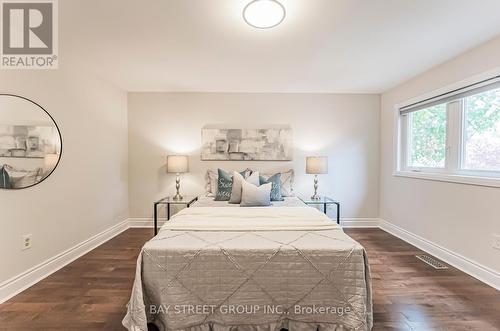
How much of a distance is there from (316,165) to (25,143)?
3.31m

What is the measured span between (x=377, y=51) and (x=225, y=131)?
2.30 m

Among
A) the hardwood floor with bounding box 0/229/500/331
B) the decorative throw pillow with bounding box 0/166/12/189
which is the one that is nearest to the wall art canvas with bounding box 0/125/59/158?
the decorative throw pillow with bounding box 0/166/12/189

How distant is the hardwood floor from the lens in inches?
67.1

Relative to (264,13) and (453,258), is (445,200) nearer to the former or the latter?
(453,258)

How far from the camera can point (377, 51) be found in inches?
94.8

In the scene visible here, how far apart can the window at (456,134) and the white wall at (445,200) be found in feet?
0.50

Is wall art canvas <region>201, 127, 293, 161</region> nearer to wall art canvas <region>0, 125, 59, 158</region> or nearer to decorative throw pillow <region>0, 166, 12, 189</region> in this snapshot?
wall art canvas <region>0, 125, 59, 158</region>

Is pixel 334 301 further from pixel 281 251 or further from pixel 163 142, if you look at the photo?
pixel 163 142

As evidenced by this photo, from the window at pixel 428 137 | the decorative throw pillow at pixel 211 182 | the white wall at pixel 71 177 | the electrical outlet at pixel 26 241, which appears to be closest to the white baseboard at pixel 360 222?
the window at pixel 428 137

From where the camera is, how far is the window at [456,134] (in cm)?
231

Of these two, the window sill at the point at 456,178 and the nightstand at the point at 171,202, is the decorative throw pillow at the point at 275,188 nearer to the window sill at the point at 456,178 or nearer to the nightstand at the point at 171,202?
the nightstand at the point at 171,202

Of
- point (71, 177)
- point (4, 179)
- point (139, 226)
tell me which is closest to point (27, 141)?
point (4, 179)

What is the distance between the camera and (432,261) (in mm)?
2701

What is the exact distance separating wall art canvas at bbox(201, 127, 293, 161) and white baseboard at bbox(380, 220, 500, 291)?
2046 mm
